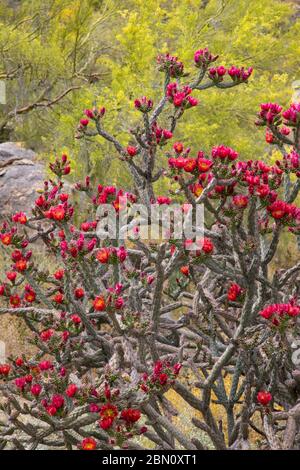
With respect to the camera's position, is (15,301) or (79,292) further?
(15,301)

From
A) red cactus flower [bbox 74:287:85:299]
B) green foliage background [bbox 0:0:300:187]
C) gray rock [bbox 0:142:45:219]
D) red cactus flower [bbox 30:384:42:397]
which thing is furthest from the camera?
gray rock [bbox 0:142:45:219]

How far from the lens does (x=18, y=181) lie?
1235 cm

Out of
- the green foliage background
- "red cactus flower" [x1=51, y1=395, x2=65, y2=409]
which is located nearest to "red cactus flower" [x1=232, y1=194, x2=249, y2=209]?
"red cactus flower" [x1=51, y1=395, x2=65, y2=409]

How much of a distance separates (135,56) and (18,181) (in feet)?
13.8

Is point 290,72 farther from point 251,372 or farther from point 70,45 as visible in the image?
point 251,372

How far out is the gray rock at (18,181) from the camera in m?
11.7

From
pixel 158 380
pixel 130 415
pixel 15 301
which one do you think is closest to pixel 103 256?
pixel 158 380

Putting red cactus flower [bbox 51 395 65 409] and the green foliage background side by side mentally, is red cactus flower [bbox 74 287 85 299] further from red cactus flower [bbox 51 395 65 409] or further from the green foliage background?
the green foliage background

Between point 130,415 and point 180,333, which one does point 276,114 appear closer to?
point 180,333

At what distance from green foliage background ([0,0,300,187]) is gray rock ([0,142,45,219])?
0.82 metres

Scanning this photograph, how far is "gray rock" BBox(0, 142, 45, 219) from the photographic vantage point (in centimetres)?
1169

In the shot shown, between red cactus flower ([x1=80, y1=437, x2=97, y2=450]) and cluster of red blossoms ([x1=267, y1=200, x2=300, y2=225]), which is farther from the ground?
cluster of red blossoms ([x1=267, y1=200, x2=300, y2=225])

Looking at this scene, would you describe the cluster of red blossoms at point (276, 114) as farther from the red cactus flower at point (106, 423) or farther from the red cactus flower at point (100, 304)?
the red cactus flower at point (106, 423)

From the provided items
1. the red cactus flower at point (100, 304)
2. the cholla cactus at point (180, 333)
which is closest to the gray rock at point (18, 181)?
the cholla cactus at point (180, 333)
